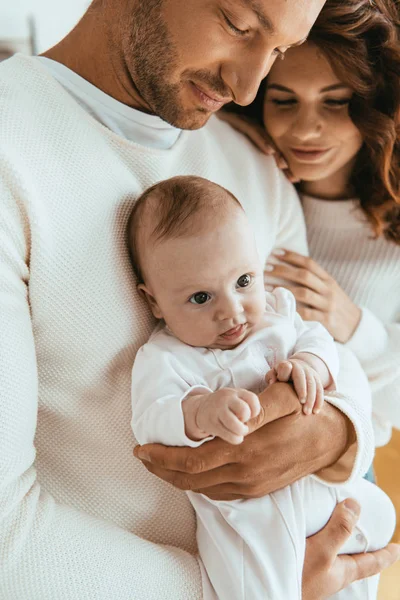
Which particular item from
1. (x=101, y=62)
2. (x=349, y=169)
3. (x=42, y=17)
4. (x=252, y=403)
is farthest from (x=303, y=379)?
(x=42, y=17)

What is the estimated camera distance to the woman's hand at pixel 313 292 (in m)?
1.68

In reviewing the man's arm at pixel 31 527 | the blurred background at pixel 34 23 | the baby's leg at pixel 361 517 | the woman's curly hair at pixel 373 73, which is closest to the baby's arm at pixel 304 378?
the baby's leg at pixel 361 517

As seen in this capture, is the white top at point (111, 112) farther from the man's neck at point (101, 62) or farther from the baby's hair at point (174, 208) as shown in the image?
the baby's hair at point (174, 208)

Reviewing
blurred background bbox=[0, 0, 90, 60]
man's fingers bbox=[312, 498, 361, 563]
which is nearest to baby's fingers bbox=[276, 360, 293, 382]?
man's fingers bbox=[312, 498, 361, 563]

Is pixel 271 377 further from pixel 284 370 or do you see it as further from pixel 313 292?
pixel 313 292

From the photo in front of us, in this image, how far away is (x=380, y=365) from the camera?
6.09 ft

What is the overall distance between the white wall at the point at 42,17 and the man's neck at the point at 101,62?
4.17ft

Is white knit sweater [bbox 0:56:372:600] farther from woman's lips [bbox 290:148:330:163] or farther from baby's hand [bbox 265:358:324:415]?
woman's lips [bbox 290:148:330:163]

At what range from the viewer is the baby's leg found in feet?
4.37

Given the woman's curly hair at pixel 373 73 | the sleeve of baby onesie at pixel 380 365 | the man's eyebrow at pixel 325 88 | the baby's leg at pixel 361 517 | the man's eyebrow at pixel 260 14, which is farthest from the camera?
the sleeve of baby onesie at pixel 380 365

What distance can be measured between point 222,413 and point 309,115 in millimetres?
960

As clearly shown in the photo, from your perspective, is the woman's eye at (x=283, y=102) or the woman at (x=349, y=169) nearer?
the woman at (x=349, y=169)

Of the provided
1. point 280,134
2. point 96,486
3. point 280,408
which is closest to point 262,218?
point 280,134

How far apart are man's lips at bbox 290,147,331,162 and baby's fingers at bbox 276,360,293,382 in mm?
757
